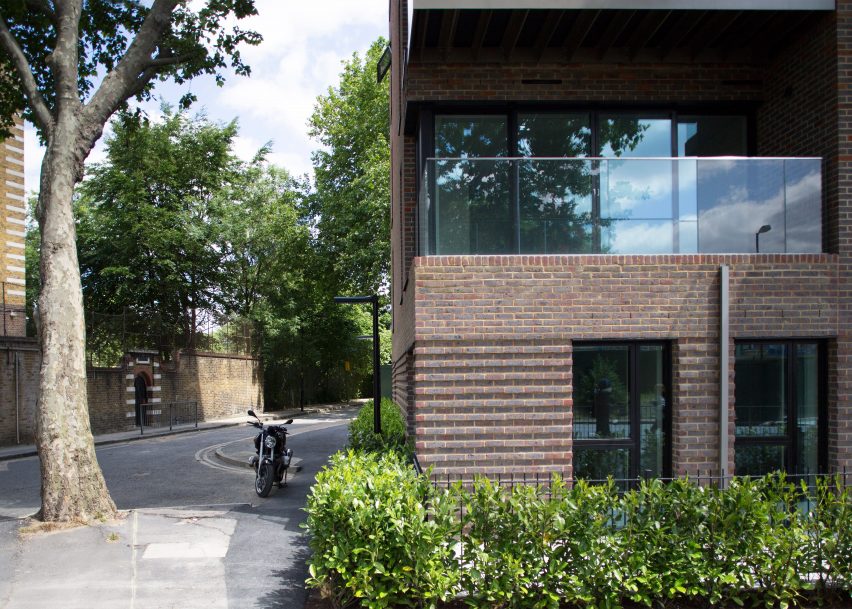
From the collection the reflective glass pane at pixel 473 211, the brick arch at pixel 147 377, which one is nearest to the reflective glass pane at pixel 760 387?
the reflective glass pane at pixel 473 211

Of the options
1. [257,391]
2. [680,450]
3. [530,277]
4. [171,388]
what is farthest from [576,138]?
[257,391]

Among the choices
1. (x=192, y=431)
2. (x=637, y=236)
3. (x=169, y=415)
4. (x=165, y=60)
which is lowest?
(x=192, y=431)

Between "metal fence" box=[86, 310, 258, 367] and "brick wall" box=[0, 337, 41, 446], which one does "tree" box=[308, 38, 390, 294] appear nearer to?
"metal fence" box=[86, 310, 258, 367]

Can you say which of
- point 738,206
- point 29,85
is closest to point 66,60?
point 29,85

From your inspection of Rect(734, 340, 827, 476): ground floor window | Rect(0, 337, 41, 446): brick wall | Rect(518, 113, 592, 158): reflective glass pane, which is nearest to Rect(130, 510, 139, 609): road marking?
Rect(734, 340, 827, 476): ground floor window

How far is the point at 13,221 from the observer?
23.8 metres

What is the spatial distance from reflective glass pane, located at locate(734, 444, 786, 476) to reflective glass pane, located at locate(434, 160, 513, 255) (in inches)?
133

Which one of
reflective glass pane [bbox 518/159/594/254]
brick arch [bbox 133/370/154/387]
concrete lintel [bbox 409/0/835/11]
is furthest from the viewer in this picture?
brick arch [bbox 133/370/154/387]

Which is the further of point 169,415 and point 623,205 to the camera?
Answer: point 169,415

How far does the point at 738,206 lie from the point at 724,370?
181cm

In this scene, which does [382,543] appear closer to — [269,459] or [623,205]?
[623,205]

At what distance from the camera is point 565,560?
5785mm

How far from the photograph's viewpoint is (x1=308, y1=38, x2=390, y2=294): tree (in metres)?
31.8

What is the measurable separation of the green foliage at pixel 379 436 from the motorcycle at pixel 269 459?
58.7 inches
